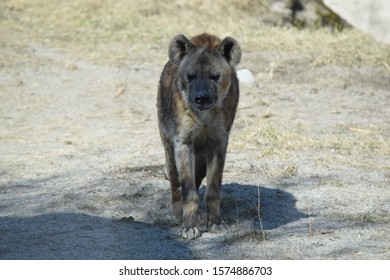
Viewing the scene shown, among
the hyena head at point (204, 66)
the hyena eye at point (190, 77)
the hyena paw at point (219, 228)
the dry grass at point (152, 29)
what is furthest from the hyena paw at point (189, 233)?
the dry grass at point (152, 29)

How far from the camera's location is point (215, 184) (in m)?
5.32

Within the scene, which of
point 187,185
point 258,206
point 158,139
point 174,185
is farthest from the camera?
point 158,139

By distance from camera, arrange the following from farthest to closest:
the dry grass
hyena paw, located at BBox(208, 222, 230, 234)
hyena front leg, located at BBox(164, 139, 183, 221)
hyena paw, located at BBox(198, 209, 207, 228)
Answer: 1. the dry grass
2. hyena front leg, located at BBox(164, 139, 183, 221)
3. hyena paw, located at BBox(198, 209, 207, 228)
4. hyena paw, located at BBox(208, 222, 230, 234)

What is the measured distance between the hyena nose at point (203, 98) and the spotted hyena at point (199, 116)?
5 centimetres

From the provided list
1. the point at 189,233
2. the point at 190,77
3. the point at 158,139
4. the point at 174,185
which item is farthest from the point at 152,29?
the point at 189,233

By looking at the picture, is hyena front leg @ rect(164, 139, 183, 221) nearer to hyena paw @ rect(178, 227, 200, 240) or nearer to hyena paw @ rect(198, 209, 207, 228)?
hyena paw @ rect(198, 209, 207, 228)

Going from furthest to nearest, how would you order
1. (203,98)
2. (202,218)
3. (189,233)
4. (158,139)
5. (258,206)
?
(158,139)
(202,218)
(258,206)
(189,233)
(203,98)

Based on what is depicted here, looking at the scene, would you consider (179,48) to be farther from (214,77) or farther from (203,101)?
(203,101)

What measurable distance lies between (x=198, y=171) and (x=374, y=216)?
1.20 metres

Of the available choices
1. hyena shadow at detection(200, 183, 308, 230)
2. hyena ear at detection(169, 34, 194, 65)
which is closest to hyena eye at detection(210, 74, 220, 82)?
hyena ear at detection(169, 34, 194, 65)

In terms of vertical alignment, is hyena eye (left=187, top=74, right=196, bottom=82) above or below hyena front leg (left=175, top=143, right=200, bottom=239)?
above

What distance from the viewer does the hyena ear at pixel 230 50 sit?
5238 mm

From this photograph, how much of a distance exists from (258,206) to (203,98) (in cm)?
86

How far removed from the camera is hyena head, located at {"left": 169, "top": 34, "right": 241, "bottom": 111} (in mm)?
5039
